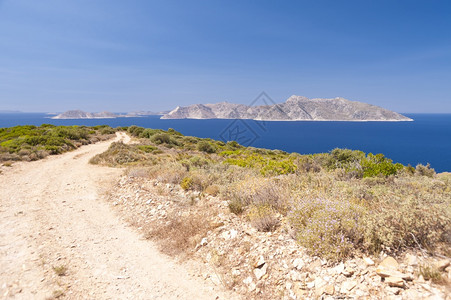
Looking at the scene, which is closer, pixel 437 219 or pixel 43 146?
pixel 437 219

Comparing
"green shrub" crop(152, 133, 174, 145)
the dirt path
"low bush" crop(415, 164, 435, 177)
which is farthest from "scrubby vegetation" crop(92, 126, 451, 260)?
"green shrub" crop(152, 133, 174, 145)

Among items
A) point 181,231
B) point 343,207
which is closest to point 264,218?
point 343,207

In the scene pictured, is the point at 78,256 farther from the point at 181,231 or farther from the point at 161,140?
the point at 161,140

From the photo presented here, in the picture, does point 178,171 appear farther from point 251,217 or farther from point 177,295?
point 177,295

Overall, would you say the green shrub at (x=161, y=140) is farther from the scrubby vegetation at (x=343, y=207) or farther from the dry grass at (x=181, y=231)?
the dry grass at (x=181, y=231)

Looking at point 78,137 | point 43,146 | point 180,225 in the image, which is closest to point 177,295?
point 180,225

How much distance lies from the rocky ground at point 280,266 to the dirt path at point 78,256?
57 cm

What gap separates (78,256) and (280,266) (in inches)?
202

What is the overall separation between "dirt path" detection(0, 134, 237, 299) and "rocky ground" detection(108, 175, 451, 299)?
1.88 feet

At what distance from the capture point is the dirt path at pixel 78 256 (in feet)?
14.5

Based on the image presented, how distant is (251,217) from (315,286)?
2.40m

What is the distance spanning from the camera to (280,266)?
14.7 feet

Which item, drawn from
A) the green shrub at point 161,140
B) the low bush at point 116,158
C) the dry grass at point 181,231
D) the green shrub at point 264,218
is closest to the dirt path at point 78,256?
the dry grass at point 181,231

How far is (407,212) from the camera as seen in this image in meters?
4.17
